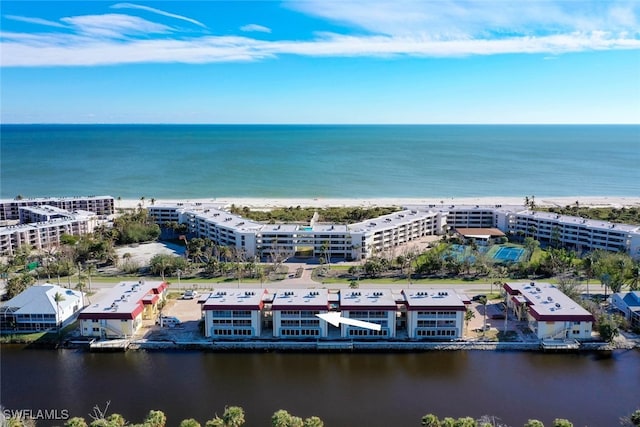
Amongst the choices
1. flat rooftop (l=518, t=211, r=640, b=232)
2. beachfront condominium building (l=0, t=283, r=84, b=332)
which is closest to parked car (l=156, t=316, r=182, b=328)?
beachfront condominium building (l=0, t=283, r=84, b=332)

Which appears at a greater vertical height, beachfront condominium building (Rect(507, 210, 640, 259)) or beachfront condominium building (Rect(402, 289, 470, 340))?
beachfront condominium building (Rect(507, 210, 640, 259))

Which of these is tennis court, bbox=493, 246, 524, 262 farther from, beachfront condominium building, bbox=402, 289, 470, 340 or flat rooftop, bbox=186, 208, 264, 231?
flat rooftop, bbox=186, 208, 264, 231

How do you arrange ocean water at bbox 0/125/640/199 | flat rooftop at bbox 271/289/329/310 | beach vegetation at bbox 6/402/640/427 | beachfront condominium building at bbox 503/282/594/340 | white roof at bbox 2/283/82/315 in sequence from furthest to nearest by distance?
ocean water at bbox 0/125/640/199 → white roof at bbox 2/283/82/315 → flat rooftop at bbox 271/289/329/310 → beachfront condominium building at bbox 503/282/594/340 → beach vegetation at bbox 6/402/640/427

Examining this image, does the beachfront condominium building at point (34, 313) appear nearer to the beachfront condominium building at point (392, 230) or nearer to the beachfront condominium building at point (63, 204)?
the beachfront condominium building at point (392, 230)

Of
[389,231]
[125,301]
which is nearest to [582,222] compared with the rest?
[389,231]

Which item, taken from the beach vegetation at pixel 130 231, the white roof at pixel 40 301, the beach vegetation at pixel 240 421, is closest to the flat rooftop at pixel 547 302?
the beach vegetation at pixel 240 421

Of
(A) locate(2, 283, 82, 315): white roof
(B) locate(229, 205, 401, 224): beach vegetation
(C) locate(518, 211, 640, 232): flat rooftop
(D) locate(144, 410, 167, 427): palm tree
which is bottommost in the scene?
(D) locate(144, 410, 167, 427): palm tree

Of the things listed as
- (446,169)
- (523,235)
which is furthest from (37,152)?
(523,235)

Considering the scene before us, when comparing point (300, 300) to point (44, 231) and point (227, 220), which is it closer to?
point (227, 220)
